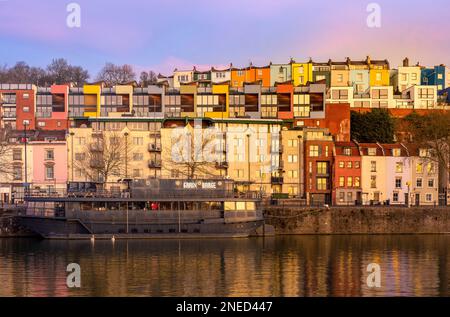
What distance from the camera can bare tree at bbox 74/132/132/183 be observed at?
9262cm

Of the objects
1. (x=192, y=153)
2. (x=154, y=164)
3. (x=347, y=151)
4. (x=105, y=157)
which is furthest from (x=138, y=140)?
(x=347, y=151)

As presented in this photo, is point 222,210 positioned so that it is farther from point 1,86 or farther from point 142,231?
point 1,86

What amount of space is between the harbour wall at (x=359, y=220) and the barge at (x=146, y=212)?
5360mm

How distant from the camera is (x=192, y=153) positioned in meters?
95.1

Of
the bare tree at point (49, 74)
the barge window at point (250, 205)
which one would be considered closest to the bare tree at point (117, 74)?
the bare tree at point (49, 74)

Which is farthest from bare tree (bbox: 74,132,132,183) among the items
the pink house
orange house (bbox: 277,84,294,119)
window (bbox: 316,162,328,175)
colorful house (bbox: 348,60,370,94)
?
colorful house (bbox: 348,60,370,94)

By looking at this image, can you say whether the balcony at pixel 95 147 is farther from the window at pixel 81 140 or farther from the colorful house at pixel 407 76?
the colorful house at pixel 407 76

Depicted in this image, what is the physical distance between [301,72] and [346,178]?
44.9 metres

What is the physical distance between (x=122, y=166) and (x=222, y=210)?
963 inches

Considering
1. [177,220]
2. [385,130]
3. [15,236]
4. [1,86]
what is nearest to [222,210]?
[177,220]

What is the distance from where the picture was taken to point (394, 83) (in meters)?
149

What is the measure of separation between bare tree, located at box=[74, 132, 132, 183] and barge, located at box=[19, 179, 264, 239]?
53.9ft
